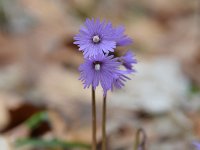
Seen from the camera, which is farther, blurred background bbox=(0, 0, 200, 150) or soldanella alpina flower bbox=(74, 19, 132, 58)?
blurred background bbox=(0, 0, 200, 150)

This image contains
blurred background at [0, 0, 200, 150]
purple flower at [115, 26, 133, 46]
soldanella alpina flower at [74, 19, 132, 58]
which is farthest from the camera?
blurred background at [0, 0, 200, 150]

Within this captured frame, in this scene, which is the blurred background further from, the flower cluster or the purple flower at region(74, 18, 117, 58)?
the purple flower at region(74, 18, 117, 58)

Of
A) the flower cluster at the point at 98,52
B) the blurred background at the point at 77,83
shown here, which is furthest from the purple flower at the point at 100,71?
the blurred background at the point at 77,83

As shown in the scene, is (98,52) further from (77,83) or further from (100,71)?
(77,83)

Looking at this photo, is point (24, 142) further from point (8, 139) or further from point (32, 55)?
point (32, 55)

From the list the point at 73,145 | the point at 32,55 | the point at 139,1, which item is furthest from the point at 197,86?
the point at 139,1

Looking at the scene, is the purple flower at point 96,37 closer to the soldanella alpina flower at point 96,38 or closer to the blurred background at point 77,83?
the soldanella alpina flower at point 96,38

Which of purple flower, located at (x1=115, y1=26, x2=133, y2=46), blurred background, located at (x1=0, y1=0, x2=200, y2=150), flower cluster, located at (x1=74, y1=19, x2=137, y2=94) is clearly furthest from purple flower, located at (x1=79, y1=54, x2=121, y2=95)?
blurred background, located at (x1=0, y1=0, x2=200, y2=150)
